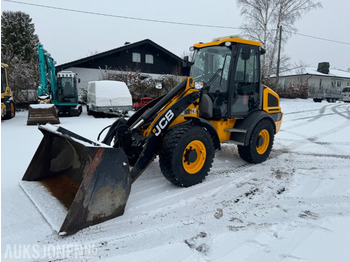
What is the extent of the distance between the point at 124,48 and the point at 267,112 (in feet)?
61.9

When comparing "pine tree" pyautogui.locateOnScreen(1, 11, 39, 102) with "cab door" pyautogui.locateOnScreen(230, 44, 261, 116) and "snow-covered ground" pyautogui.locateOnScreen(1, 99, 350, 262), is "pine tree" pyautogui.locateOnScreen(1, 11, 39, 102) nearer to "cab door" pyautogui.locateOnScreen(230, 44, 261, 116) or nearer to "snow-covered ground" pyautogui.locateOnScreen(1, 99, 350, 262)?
"cab door" pyautogui.locateOnScreen(230, 44, 261, 116)

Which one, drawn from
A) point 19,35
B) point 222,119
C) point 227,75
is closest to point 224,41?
point 227,75

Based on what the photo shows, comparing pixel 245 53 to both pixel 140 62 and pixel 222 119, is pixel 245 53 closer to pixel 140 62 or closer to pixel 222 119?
pixel 222 119

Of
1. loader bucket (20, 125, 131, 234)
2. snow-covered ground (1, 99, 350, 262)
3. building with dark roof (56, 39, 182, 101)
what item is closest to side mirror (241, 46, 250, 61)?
snow-covered ground (1, 99, 350, 262)

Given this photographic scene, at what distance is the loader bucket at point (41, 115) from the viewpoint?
988 cm

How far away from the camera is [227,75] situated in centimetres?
422

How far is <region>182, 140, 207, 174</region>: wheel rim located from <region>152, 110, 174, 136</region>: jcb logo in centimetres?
43

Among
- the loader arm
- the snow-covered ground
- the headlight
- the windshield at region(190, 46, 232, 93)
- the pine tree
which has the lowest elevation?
the snow-covered ground

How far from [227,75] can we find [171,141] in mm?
1739

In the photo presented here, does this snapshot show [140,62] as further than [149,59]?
No

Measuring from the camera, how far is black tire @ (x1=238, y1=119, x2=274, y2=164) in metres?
4.51

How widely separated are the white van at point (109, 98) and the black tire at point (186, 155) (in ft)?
29.5

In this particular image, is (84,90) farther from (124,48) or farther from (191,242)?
(191,242)

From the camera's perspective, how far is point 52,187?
10.4 feet
